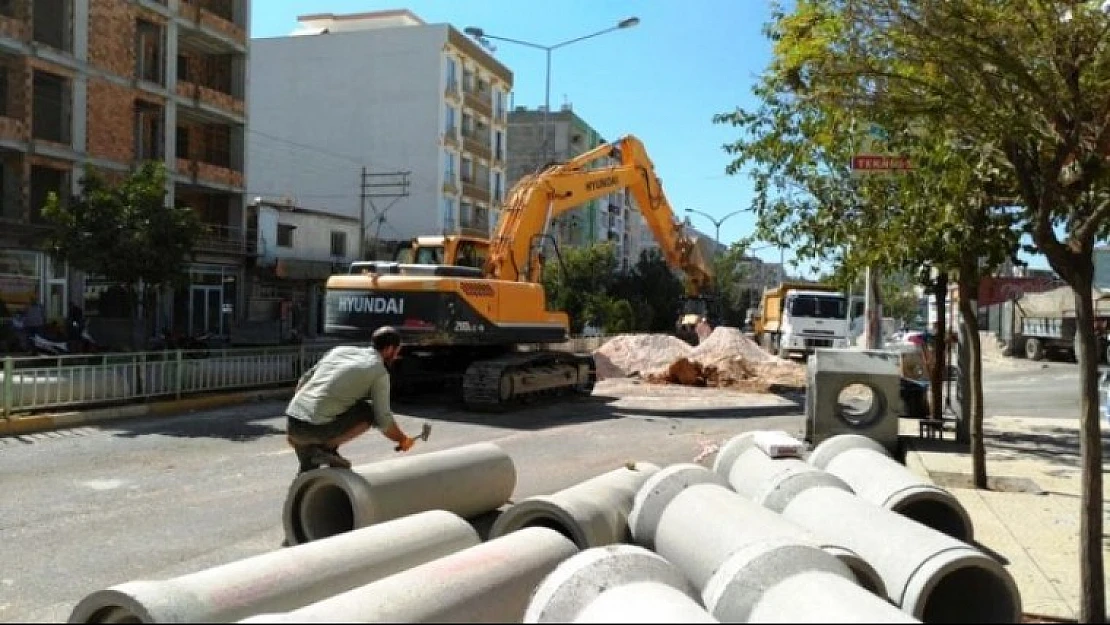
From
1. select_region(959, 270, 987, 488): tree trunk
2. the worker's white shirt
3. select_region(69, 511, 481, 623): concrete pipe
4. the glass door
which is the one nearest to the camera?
select_region(69, 511, 481, 623): concrete pipe

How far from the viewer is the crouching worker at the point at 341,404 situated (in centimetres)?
624

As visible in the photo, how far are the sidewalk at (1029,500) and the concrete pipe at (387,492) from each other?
3.79 meters

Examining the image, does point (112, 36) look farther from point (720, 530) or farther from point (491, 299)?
point (720, 530)

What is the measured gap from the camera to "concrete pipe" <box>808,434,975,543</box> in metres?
5.94

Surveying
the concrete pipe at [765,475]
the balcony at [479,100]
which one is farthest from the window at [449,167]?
the concrete pipe at [765,475]

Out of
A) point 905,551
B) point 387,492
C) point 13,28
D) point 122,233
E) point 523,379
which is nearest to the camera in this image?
point 905,551

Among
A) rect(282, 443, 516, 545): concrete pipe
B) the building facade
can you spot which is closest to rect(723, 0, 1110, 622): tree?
rect(282, 443, 516, 545): concrete pipe

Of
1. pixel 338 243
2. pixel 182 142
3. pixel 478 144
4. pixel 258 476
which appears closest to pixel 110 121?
pixel 182 142

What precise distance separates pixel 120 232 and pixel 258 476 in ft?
29.5

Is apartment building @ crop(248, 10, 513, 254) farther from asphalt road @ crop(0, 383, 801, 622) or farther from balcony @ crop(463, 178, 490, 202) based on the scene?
asphalt road @ crop(0, 383, 801, 622)

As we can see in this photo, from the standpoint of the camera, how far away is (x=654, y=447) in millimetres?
11922

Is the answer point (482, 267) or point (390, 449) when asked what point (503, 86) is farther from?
point (390, 449)

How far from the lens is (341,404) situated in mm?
6262

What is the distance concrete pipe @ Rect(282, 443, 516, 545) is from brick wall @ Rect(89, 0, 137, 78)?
2921cm
